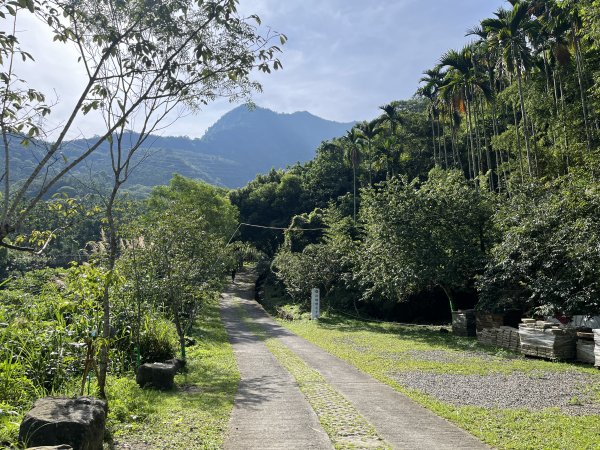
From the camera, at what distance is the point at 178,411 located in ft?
23.4

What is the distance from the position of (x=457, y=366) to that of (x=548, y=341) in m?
A: 2.71

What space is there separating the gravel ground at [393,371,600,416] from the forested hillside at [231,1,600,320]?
11.2 feet

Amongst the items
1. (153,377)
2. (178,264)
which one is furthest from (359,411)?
(178,264)

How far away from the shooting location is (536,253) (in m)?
13.9

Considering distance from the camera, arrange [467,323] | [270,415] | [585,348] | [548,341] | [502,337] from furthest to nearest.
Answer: [467,323], [502,337], [548,341], [585,348], [270,415]

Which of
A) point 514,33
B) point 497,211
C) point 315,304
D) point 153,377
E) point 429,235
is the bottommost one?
point 153,377

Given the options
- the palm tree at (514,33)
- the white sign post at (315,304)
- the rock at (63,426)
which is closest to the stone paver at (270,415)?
the rock at (63,426)

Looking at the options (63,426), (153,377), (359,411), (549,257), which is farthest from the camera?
(549,257)

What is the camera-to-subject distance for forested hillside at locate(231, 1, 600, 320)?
1345 centimetres

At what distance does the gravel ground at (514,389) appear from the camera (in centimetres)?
760

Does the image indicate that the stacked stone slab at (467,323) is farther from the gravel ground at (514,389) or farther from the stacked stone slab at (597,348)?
the gravel ground at (514,389)

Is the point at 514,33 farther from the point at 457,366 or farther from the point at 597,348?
the point at 457,366

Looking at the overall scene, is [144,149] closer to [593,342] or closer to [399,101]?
[593,342]

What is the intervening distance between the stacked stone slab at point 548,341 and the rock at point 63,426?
1115 cm
